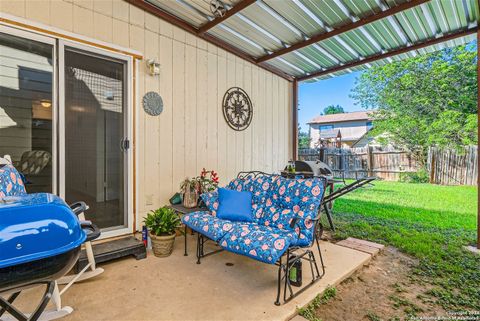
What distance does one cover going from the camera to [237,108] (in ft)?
15.0

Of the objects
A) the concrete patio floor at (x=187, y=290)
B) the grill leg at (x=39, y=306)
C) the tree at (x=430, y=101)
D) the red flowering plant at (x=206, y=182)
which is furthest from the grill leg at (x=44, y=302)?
the tree at (x=430, y=101)

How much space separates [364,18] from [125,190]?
375cm

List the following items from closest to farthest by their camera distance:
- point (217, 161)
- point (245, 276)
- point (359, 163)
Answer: point (245, 276) → point (217, 161) → point (359, 163)

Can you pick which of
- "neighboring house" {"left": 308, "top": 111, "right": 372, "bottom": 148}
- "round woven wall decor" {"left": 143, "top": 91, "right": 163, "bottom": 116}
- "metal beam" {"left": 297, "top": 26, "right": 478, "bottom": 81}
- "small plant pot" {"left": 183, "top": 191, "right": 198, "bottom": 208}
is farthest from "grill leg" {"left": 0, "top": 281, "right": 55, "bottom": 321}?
"neighboring house" {"left": 308, "top": 111, "right": 372, "bottom": 148}

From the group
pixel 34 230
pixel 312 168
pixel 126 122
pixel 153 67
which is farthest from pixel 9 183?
pixel 312 168

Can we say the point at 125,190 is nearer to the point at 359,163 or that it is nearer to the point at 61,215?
the point at 61,215

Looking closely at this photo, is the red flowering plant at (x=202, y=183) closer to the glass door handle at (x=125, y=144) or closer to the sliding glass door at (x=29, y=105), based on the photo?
the glass door handle at (x=125, y=144)

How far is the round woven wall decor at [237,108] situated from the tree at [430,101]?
7690 millimetres

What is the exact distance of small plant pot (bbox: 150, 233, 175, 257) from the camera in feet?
9.16

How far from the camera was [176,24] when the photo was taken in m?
3.69

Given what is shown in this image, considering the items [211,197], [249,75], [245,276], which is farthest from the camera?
[249,75]

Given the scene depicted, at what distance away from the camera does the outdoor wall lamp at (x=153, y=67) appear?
3379 mm

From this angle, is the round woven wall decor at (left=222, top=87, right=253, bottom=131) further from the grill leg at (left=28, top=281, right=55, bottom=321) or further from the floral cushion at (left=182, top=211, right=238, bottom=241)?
the grill leg at (left=28, top=281, right=55, bottom=321)

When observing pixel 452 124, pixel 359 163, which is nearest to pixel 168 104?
pixel 359 163
